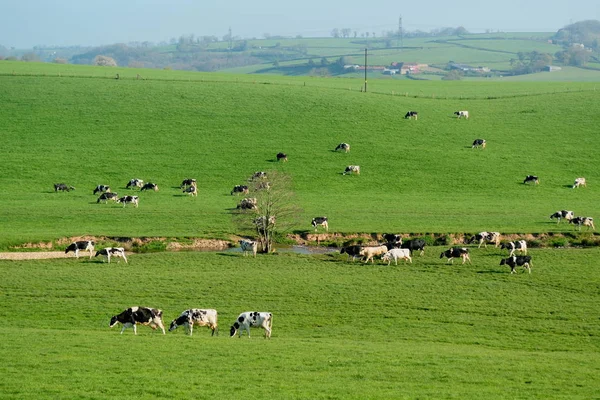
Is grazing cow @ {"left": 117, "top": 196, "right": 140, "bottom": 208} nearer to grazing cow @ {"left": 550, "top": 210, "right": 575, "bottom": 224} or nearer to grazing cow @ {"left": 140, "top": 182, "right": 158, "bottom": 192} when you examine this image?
grazing cow @ {"left": 140, "top": 182, "right": 158, "bottom": 192}

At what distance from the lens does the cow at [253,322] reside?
32250 mm

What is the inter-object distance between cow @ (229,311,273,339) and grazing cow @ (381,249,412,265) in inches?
585

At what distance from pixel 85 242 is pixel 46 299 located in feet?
35.9

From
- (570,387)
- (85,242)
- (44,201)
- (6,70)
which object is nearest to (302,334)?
(570,387)

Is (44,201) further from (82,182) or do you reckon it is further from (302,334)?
(302,334)

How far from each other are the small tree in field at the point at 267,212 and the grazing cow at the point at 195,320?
16.9 m

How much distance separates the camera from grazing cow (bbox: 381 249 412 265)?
46.0 meters

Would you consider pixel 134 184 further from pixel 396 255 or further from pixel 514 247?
pixel 514 247

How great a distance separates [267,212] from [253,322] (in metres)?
17.4

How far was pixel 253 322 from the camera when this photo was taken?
32.3 meters

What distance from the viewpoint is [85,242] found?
47.8 m

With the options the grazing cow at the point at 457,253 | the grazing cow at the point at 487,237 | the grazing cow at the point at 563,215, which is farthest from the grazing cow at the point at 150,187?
the grazing cow at the point at 563,215

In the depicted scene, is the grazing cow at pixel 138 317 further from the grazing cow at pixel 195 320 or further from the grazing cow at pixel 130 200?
the grazing cow at pixel 130 200

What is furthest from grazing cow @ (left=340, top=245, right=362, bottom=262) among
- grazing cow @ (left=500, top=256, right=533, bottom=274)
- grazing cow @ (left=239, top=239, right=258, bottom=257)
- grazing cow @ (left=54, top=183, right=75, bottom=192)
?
grazing cow @ (left=54, top=183, right=75, bottom=192)
